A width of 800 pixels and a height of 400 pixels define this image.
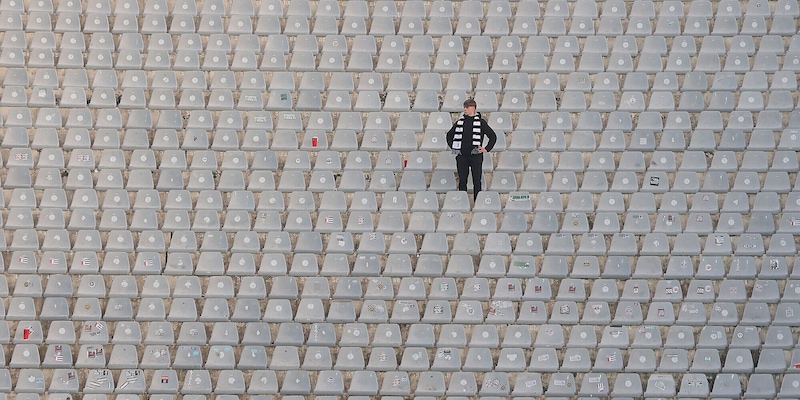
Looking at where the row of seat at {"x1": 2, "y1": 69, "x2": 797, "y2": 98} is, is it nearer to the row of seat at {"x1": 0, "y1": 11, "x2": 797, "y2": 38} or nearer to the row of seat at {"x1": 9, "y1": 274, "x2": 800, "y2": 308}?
the row of seat at {"x1": 0, "y1": 11, "x2": 797, "y2": 38}

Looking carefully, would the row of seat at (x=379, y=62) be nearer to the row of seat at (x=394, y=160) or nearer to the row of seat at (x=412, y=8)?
the row of seat at (x=412, y=8)

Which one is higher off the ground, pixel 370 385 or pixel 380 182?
pixel 380 182

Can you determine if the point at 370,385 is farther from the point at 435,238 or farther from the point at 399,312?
the point at 435,238

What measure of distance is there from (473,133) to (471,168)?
1.20 ft

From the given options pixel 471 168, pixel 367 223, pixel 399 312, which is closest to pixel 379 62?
pixel 471 168

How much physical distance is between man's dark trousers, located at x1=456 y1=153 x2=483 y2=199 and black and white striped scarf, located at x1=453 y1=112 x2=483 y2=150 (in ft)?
0.45

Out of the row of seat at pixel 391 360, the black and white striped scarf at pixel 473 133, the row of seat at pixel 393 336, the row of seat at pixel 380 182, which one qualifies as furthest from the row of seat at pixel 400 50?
the row of seat at pixel 391 360

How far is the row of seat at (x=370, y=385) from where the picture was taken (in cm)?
1328

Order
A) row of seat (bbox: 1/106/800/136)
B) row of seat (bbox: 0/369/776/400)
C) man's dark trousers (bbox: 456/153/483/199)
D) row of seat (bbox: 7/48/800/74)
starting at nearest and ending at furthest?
row of seat (bbox: 0/369/776/400)
man's dark trousers (bbox: 456/153/483/199)
row of seat (bbox: 1/106/800/136)
row of seat (bbox: 7/48/800/74)

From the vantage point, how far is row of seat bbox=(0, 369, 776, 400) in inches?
523

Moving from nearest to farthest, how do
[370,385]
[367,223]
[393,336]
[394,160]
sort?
[370,385] < [393,336] < [367,223] < [394,160]

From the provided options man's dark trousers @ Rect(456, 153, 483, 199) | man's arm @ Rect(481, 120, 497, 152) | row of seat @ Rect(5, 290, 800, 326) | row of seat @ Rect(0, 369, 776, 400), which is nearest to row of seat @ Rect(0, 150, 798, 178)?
man's dark trousers @ Rect(456, 153, 483, 199)

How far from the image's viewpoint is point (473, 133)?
44.5 feet

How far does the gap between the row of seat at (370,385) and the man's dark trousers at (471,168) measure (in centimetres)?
189
